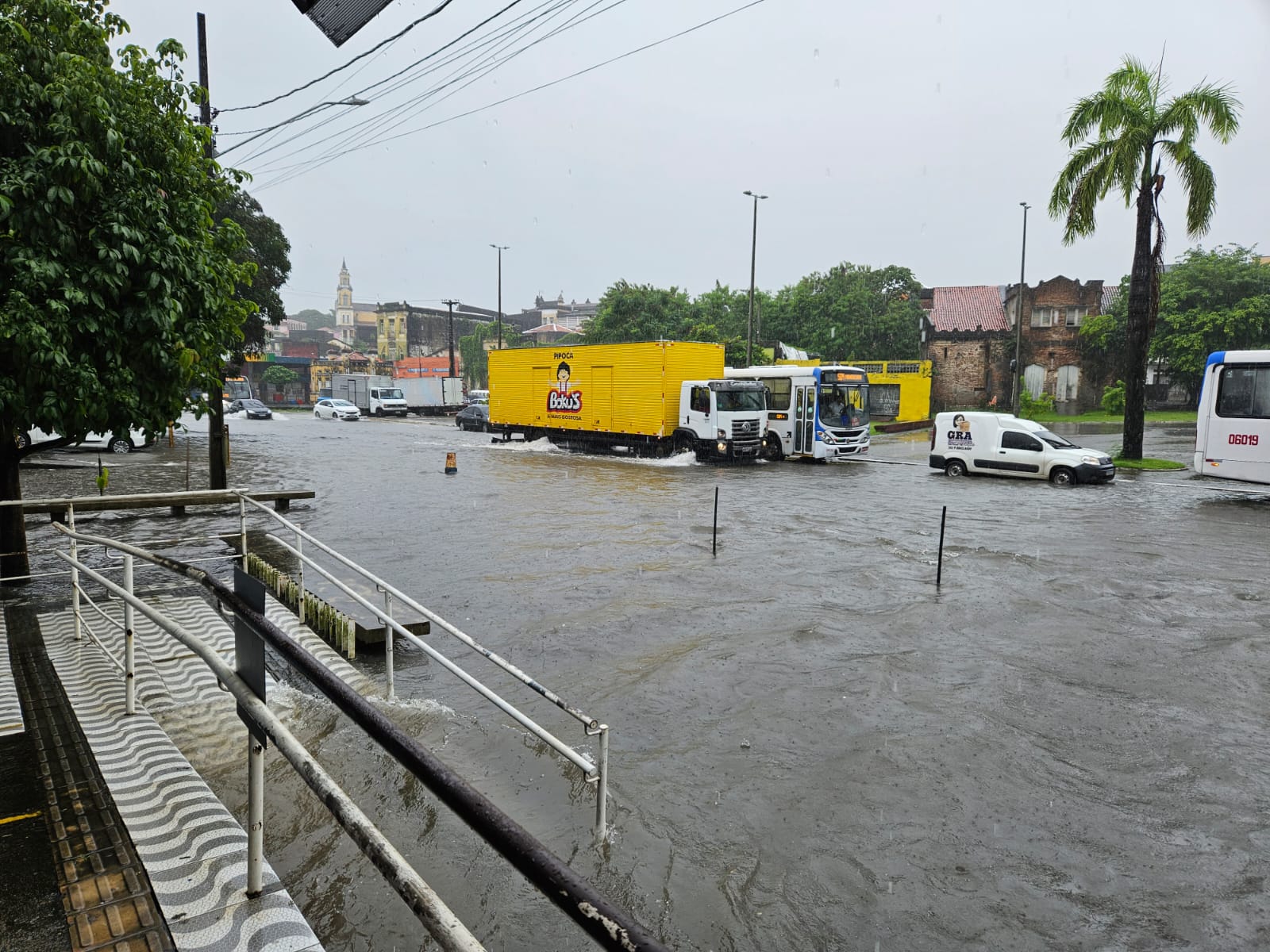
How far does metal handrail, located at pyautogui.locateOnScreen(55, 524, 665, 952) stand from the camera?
1238 mm

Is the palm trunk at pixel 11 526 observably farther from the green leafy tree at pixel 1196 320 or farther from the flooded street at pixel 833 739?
the green leafy tree at pixel 1196 320

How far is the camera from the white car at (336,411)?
52.5 meters

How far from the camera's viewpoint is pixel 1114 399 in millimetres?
46625

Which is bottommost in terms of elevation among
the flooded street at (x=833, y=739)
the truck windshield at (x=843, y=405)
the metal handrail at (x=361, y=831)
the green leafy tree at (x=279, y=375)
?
the flooded street at (x=833, y=739)

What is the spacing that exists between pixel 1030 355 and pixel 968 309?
7592 millimetres

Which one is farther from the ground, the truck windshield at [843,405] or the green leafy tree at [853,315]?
the green leafy tree at [853,315]

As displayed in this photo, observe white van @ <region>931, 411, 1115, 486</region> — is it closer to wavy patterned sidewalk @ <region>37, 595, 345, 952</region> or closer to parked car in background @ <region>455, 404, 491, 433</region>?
wavy patterned sidewalk @ <region>37, 595, 345, 952</region>

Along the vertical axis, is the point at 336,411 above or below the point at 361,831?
below

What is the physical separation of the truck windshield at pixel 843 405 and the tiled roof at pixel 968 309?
1234 inches

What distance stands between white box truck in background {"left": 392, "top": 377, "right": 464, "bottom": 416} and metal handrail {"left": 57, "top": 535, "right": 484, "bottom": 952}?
184ft

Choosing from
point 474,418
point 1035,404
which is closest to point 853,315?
point 1035,404

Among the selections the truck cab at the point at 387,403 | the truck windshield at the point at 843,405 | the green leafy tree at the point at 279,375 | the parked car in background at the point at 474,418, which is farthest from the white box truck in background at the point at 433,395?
the green leafy tree at the point at 279,375

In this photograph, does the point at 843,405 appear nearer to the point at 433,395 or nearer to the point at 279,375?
the point at 433,395

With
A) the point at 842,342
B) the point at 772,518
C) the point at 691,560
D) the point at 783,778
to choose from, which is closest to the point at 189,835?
the point at 783,778
